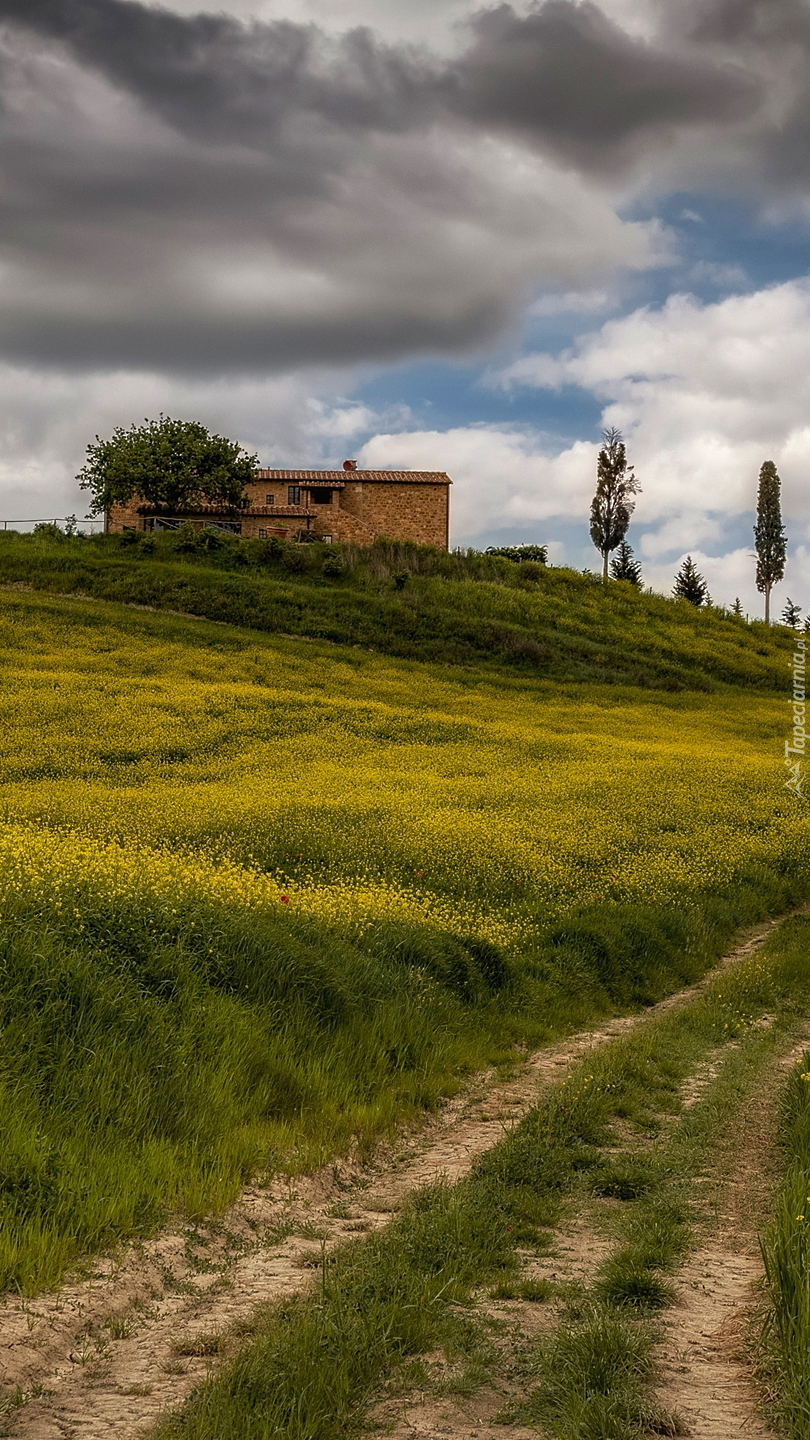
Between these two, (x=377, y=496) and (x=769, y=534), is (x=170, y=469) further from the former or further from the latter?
(x=769, y=534)

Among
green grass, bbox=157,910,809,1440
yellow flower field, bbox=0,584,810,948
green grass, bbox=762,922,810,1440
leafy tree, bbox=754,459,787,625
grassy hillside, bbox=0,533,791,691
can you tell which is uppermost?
leafy tree, bbox=754,459,787,625

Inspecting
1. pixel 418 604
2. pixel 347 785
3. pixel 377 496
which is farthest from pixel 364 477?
pixel 347 785

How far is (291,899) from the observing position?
11883 mm

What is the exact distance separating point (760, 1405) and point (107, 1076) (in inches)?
188

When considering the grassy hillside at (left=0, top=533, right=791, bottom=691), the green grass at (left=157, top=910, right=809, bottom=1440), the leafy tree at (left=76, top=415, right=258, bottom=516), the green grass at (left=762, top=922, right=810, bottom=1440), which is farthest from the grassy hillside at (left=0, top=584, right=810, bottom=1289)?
the leafy tree at (left=76, top=415, right=258, bottom=516)

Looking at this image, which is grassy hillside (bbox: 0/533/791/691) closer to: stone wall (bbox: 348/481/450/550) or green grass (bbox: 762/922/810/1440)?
stone wall (bbox: 348/481/450/550)

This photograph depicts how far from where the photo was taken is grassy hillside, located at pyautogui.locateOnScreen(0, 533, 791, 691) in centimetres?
4297

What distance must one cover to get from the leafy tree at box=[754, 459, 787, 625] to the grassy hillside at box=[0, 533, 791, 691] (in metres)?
29.1

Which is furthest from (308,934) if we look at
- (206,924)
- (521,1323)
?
(521,1323)

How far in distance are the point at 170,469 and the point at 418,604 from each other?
28580 mm

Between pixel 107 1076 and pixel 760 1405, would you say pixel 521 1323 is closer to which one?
pixel 760 1405

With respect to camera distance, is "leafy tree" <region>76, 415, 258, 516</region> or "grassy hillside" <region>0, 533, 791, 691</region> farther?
"leafy tree" <region>76, 415, 258, 516</region>

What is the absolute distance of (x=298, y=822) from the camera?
16703mm

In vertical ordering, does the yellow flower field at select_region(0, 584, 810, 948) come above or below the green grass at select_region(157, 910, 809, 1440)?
above
